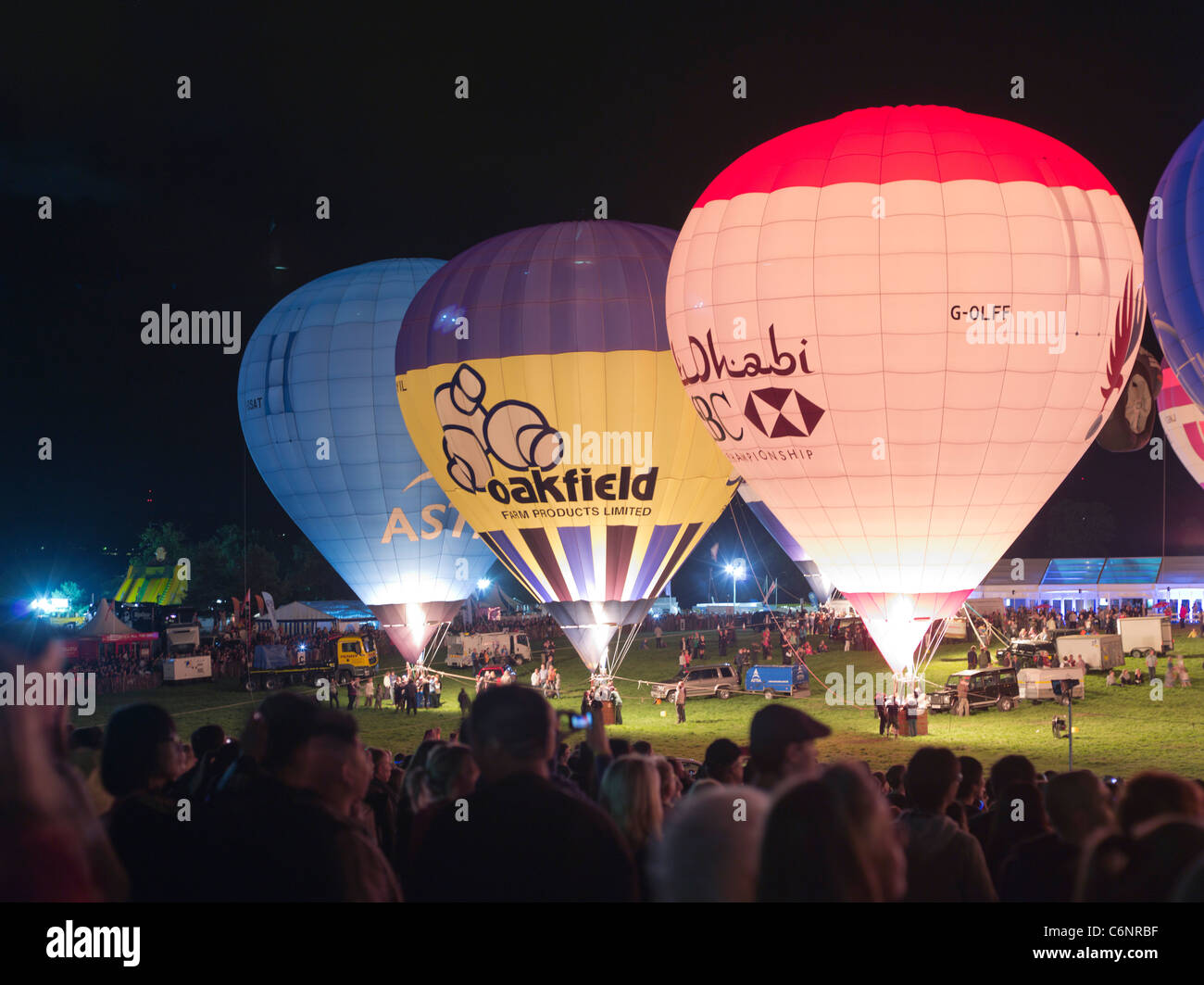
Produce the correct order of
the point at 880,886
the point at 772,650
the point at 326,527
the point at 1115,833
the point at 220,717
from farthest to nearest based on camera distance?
1. the point at 772,650
2. the point at 326,527
3. the point at 220,717
4. the point at 1115,833
5. the point at 880,886

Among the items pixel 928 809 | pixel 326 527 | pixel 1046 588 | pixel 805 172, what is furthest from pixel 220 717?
pixel 1046 588

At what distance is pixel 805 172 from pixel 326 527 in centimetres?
1356

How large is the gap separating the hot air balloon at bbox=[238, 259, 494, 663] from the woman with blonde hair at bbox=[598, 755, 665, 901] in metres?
20.2

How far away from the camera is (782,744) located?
3941 mm

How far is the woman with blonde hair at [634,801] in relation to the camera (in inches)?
155

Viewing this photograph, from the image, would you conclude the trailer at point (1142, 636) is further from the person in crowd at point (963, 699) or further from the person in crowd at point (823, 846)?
the person in crowd at point (823, 846)

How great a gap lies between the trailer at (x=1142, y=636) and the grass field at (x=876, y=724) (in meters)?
0.52

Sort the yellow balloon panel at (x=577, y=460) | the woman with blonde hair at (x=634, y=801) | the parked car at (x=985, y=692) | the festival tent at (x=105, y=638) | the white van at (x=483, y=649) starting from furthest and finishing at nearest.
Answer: the white van at (x=483, y=649)
the festival tent at (x=105, y=638)
the parked car at (x=985, y=692)
the yellow balloon panel at (x=577, y=460)
the woman with blonde hair at (x=634, y=801)

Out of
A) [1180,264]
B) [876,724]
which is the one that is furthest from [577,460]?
[1180,264]

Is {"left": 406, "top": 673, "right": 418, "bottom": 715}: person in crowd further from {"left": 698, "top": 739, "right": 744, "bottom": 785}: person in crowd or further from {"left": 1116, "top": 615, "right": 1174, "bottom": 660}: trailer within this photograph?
{"left": 698, "top": 739, "right": 744, "bottom": 785}: person in crowd

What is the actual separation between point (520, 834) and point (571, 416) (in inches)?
616

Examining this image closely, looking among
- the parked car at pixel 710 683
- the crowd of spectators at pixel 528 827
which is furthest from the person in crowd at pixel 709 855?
the parked car at pixel 710 683
